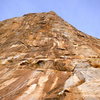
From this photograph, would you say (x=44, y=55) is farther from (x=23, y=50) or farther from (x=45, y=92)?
(x=45, y=92)

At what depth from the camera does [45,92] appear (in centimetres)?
1567

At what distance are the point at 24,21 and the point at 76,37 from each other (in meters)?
10.9

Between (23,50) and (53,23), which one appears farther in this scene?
(53,23)

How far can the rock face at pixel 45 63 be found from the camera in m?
15.4

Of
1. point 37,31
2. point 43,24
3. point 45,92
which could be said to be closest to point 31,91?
point 45,92

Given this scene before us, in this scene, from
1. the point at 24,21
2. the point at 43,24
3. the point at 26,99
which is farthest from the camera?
the point at 24,21

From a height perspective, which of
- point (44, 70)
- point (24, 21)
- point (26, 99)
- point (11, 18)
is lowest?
point (26, 99)

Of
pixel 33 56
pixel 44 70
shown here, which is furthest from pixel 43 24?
pixel 44 70

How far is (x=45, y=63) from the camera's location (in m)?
21.0

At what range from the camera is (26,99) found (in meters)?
14.8

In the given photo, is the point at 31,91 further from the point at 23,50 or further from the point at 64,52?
the point at 23,50

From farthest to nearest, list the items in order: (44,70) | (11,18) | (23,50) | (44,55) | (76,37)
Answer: (11,18)
(76,37)
(23,50)
(44,55)
(44,70)

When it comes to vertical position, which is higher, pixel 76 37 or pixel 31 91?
pixel 76 37

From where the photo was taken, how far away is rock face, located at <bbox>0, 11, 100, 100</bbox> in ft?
50.4
